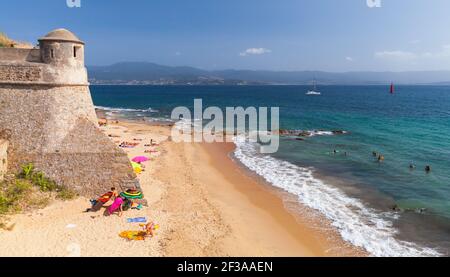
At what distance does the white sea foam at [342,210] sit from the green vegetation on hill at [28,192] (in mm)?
12315

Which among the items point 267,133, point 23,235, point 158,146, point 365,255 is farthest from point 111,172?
point 267,133

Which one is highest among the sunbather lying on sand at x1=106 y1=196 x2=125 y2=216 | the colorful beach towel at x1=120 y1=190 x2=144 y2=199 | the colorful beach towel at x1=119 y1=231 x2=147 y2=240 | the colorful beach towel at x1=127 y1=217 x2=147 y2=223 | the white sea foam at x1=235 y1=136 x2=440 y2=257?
the colorful beach towel at x1=120 y1=190 x2=144 y2=199

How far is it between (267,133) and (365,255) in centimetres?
2927

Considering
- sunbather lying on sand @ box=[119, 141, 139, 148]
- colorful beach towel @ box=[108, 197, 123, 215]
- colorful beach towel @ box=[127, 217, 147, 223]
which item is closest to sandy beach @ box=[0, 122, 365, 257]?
colorful beach towel @ box=[127, 217, 147, 223]

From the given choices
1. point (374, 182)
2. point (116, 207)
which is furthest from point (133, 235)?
point (374, 182)

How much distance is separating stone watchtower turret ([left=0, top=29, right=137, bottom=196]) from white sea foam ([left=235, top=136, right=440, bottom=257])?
9934mm

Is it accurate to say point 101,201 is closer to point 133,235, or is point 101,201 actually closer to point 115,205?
point 115,205

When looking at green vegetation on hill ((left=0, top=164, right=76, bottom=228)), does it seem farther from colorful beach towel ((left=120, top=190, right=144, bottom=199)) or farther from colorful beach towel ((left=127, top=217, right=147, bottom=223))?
colorful beach towel ((left=127, top=217, right=147, bottom=223))

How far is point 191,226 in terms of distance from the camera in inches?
605

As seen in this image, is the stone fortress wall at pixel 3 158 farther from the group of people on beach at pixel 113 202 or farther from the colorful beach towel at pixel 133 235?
the colorful beach towel at pixel 133 235

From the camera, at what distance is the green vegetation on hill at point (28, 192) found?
14.8 meters

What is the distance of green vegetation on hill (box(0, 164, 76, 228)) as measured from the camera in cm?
1484

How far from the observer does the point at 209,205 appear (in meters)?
18.3
